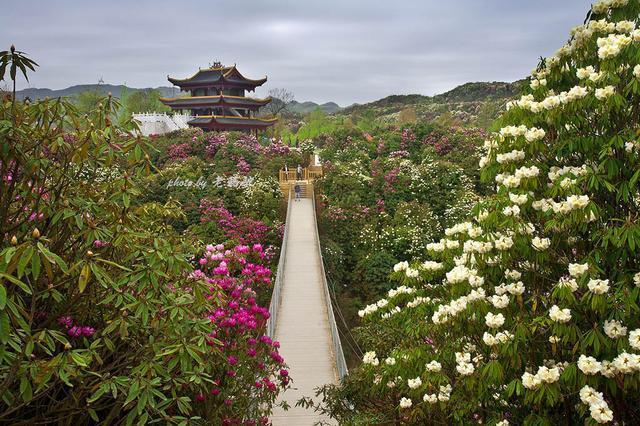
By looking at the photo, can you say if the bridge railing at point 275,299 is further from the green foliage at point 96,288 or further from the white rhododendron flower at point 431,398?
the white rhododendron flower at point 431,398

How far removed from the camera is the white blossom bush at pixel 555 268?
2.93 metres

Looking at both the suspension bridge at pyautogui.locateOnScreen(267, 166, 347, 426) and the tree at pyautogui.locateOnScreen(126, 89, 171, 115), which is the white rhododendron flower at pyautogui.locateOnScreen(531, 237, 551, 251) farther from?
the tree at pyautogui.locateOnScreen(126, 89, 171, 115)

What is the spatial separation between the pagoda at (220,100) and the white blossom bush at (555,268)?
27681mm

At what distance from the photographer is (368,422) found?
15.9 ft

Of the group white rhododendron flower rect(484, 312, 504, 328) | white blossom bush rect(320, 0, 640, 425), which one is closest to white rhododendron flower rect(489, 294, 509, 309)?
white blossom bush rect(320, 0, 640, 425)

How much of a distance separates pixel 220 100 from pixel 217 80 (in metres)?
1.37

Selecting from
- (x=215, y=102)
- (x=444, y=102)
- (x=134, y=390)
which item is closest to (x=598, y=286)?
(x=134, y=390)

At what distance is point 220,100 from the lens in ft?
99.3

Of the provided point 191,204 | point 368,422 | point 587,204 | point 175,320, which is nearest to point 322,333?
point 368,422

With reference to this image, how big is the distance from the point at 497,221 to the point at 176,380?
236 centimetres

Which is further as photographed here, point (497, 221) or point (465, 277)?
point (465, 277)

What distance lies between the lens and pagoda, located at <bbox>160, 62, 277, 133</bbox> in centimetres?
3056

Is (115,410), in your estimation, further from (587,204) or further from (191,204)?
(191,204)

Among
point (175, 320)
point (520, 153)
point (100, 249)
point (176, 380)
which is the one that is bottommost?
point (176, 380)
